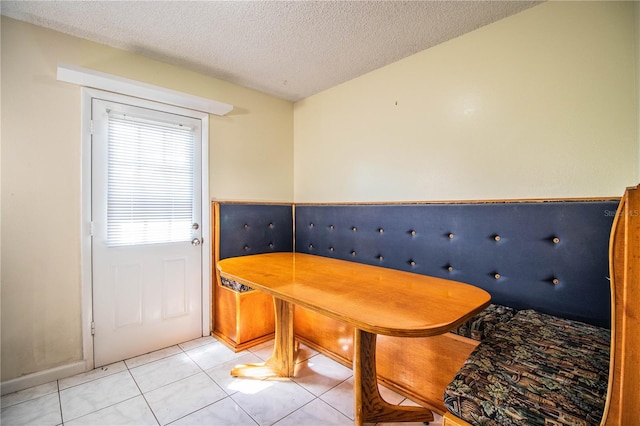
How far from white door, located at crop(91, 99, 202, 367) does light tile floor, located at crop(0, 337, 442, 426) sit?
31 cm

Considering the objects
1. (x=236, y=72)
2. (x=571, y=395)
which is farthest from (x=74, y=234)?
(x=571, y=395)

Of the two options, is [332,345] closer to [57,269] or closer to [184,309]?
[184,309]

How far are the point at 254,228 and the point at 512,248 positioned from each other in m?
2.25

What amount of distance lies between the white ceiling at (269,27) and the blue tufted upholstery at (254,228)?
1.36 meters

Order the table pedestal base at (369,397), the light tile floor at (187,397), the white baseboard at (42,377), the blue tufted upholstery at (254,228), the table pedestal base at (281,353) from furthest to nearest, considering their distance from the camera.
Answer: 1. the blue tufted upholstery at (254,228)
2. the table pedestal base at (281,353)
3. the white baseboard at (42,377)
4. the light tile floor at (187,397)
5. the table pedestal base at (369,397)

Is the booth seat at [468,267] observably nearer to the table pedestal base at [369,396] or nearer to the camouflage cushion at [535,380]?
the camouflage cushion at [535,380]

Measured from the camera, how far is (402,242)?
88.8 inches

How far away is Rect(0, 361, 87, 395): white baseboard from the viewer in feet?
6.19

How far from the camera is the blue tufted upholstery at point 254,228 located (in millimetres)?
2805

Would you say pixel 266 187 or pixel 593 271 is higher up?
pixel 266 187

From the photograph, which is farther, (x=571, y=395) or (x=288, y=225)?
(x=288, y=225)

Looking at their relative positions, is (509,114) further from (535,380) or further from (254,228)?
(254,228)

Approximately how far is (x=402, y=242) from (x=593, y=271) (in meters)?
1.10

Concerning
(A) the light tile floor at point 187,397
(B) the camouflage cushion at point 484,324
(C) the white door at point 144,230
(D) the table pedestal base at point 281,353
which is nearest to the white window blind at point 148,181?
(C) the white door at point 144,230
